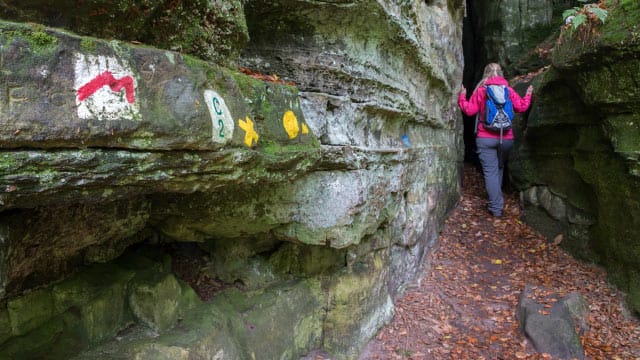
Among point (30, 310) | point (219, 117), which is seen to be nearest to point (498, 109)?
point (219, 117)

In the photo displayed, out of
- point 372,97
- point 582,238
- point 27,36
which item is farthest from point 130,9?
point 582,238

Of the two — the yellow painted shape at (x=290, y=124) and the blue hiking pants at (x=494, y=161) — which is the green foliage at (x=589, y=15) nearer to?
the blue hiking pants at (x=494, y=161)

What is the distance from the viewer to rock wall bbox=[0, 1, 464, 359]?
1336mm

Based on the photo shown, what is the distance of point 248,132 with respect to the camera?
79.0 inches

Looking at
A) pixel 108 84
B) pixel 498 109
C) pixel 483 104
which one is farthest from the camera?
pixel 483 104

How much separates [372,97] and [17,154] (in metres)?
2.83

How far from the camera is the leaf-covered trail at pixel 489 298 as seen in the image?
4059 millimetres

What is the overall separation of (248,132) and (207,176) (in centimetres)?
31

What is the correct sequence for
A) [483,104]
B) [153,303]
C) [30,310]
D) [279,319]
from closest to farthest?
[30,310], [153,303], [279,319], [483,104]

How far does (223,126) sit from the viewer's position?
1.80 metres

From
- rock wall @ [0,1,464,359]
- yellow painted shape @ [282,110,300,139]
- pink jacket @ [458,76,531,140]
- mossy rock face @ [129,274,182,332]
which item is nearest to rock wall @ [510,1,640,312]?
pink jacket @ [458,76,531,140]

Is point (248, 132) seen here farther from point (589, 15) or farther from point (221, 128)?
point (589, 15)

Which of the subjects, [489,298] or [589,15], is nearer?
[589,15]

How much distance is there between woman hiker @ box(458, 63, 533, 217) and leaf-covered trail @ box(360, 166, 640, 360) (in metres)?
0.56
